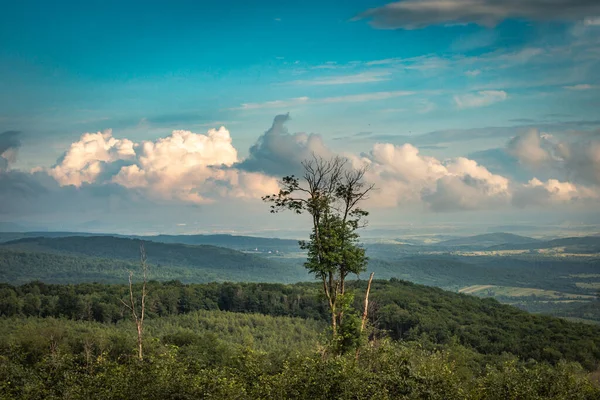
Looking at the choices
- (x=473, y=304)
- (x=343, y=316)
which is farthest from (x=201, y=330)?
(x=343, y=316)

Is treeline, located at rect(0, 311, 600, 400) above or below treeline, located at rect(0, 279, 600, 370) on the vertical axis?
above

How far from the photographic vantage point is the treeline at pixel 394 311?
4500 inches

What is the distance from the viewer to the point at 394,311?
13538 cm

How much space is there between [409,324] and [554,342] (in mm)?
33022

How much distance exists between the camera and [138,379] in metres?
37.0

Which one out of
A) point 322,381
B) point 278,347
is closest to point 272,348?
point 278,347

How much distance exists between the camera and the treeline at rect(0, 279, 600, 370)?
114 m

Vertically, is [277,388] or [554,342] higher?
[277,388]

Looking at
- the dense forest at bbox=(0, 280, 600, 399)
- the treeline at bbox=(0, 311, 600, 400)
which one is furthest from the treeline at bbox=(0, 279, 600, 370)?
the treeline at bbox=(0, 311, 600, 400)

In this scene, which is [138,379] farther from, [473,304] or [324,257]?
[473,304]

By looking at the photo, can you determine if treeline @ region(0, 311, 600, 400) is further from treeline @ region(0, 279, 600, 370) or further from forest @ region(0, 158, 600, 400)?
treeline @ region(0, 279, 600, 370)

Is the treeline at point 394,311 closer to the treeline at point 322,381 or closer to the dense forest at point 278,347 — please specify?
the dense forest at point 278,347

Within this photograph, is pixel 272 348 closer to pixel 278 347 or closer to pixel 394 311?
pixel 278 347

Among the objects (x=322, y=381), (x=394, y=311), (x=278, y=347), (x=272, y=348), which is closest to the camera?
(x=322, y=381)
